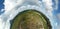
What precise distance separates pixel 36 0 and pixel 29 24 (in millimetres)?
360

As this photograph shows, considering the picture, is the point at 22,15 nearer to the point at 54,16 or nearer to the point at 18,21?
the point at 18,21

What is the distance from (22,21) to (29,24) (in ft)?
0.36

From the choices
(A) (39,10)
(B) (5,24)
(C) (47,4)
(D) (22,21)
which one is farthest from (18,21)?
(C) (47,4)

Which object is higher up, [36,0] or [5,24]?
[36,0]

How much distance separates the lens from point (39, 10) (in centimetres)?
215

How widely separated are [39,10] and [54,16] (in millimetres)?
229

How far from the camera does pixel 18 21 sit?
2186mm

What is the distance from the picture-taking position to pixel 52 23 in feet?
6.97

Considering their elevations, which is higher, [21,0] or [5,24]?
[21,0]

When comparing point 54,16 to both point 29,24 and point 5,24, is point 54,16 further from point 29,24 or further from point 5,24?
point 5,24

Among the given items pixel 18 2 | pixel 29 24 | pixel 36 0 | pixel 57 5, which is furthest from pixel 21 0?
pixel 57 5

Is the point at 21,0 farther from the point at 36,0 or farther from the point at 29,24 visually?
the point at 29,24

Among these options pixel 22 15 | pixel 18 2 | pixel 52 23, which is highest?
pixel 18 2

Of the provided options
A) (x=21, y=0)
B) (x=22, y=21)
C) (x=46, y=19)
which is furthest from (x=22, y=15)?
(x=46, y=19)
